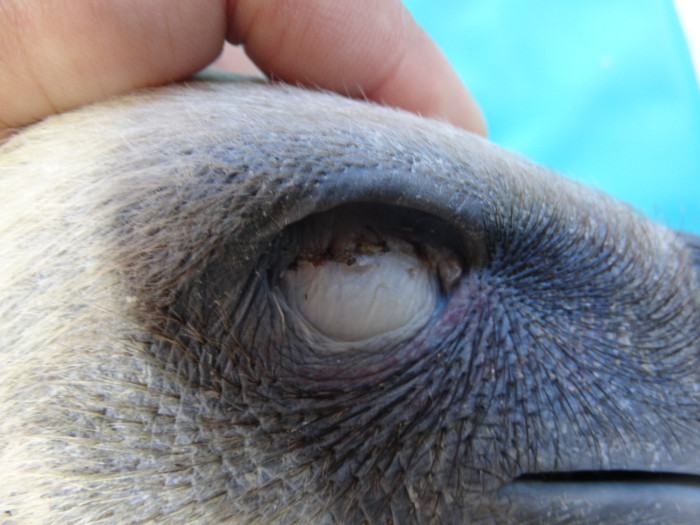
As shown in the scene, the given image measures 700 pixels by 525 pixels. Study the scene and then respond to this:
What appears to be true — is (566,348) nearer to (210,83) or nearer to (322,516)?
(322,516)

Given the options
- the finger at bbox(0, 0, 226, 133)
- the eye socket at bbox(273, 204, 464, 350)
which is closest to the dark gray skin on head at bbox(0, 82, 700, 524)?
the eye socket at bbox(273, 204, 464, 350)

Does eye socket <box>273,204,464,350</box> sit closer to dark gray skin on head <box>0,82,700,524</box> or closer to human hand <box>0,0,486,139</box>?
dark gray skin on head <box>0,82,700,524</box>

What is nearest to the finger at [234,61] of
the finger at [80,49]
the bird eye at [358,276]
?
the finger at [80,49]

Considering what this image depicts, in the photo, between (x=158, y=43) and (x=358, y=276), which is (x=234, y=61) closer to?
(x=158, y=43)

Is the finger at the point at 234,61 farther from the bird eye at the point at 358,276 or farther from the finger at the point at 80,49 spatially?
the bird eye at the point at 358,276

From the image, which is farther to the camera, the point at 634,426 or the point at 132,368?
the point at 634,426

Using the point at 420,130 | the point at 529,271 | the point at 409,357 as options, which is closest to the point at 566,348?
the point at 529,271

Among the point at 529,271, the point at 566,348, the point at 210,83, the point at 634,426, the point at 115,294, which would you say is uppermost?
the point at 210,83
